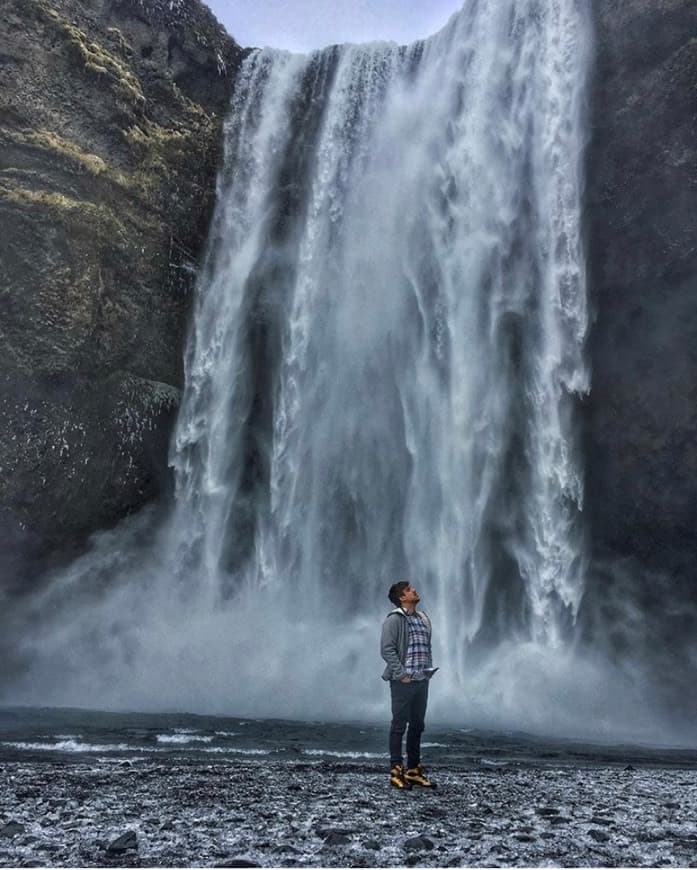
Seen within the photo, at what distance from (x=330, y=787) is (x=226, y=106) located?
2659cm

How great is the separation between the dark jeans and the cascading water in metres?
12.1

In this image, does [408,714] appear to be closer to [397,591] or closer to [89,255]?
[397,591]

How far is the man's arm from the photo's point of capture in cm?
770

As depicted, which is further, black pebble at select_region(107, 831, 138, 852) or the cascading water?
the cascading water

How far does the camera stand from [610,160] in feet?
78.8

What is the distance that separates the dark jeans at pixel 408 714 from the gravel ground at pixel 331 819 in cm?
43

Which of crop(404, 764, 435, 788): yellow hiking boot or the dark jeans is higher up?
the dark jeans

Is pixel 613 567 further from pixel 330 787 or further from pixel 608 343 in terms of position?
pixel 330 787

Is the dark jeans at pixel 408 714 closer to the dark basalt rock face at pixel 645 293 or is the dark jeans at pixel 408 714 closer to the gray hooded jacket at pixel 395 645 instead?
the gray hooded jacket at pixel 395 645

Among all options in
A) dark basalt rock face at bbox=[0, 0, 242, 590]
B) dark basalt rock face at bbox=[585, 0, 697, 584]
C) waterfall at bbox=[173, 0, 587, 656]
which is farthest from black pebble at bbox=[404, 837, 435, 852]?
dark basalt rock face at bbox=[0, 0, 242, 590]

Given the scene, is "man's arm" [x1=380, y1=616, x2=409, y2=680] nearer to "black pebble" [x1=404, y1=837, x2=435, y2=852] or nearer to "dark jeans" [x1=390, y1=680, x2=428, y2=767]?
"dark jeans" [x1=390, y1=680, x2=428, y2=767]

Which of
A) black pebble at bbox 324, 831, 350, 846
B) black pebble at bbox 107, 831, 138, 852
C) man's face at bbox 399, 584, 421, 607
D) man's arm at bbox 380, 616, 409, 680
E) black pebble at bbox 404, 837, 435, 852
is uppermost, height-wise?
man's face at bbox 399, 584, 421, 607

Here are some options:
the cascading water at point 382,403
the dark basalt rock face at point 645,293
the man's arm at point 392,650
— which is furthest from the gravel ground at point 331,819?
the dark basalt rock face at point 645,293

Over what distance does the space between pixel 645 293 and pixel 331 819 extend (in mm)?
20099
